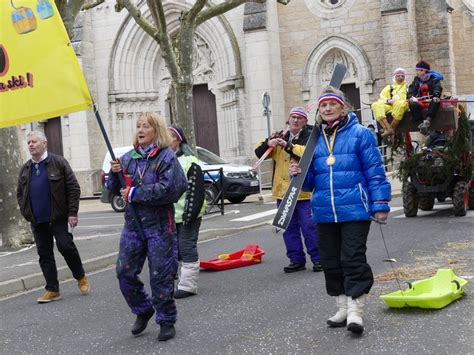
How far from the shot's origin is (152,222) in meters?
6.41

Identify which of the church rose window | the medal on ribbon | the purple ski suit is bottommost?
the purple ski suit

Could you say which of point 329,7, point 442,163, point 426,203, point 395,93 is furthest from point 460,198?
point 329,7

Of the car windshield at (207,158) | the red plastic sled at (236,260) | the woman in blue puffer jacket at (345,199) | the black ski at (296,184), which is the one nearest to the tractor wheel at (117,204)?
the car windshield at (207,158)

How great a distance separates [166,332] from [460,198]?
9077 millimetres

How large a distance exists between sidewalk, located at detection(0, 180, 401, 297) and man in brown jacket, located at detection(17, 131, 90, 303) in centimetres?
112

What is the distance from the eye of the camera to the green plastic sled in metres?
6.73

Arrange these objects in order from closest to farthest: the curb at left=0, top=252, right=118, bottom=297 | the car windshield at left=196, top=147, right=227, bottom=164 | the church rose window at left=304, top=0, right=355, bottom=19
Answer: the curb at left=0, top=252, right=118, bottom=297
the car windshield at left=196, top=147, right=227, bottom=164
the church rose window at left=304, top=0, right=355, bottom=19

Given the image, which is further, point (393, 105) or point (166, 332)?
point (393, 105)

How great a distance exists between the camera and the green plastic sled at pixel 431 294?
6.73m

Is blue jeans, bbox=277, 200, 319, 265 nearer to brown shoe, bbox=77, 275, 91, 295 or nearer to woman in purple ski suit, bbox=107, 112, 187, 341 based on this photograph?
brown shoe, bbox=77, 275, 91, 295

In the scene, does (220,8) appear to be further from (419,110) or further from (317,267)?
(317,267)

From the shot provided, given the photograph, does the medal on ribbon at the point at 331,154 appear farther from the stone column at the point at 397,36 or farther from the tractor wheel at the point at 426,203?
the stone column at the point at 397,36

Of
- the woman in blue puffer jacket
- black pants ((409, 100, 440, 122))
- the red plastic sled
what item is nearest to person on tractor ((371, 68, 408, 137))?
black pants ((409, 100, 440, 122))

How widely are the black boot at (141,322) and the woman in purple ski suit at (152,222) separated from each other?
179mm
